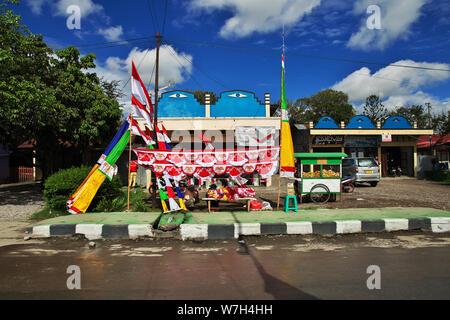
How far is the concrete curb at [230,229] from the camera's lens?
6.49 m

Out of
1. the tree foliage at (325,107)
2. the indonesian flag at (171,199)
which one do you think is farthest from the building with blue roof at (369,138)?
the tree foliage at (325,107)

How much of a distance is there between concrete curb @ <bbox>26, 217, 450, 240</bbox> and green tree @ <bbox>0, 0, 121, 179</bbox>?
5.96m

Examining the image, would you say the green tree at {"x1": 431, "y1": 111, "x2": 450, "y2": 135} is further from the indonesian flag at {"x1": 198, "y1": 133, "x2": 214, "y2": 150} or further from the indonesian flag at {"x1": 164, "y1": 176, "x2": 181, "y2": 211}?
the indonesian flag at {"x1": 164, "y1": 176, "x2": 181, "y2": 211}

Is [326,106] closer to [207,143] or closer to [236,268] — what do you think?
[207,143]

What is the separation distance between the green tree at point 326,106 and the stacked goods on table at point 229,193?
38.7 m

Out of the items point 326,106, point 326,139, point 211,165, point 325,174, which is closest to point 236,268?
point 211,165

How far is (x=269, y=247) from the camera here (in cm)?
575

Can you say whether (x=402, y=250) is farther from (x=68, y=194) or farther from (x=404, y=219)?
(x=68, y=194)

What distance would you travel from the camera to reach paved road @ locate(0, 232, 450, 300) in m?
3.59

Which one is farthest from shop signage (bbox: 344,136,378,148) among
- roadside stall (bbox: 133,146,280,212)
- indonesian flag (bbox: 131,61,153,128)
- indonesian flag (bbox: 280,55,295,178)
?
indonesian flag (bbox: 131,61,153,128)

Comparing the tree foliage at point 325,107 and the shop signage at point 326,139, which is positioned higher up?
the tree foliage at point 325,107

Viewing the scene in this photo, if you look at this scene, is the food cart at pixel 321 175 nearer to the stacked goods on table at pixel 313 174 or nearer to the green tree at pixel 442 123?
the stacked goods on table at pixel 313 174

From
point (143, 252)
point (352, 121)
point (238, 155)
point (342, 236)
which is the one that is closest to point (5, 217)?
point (143, 252)
